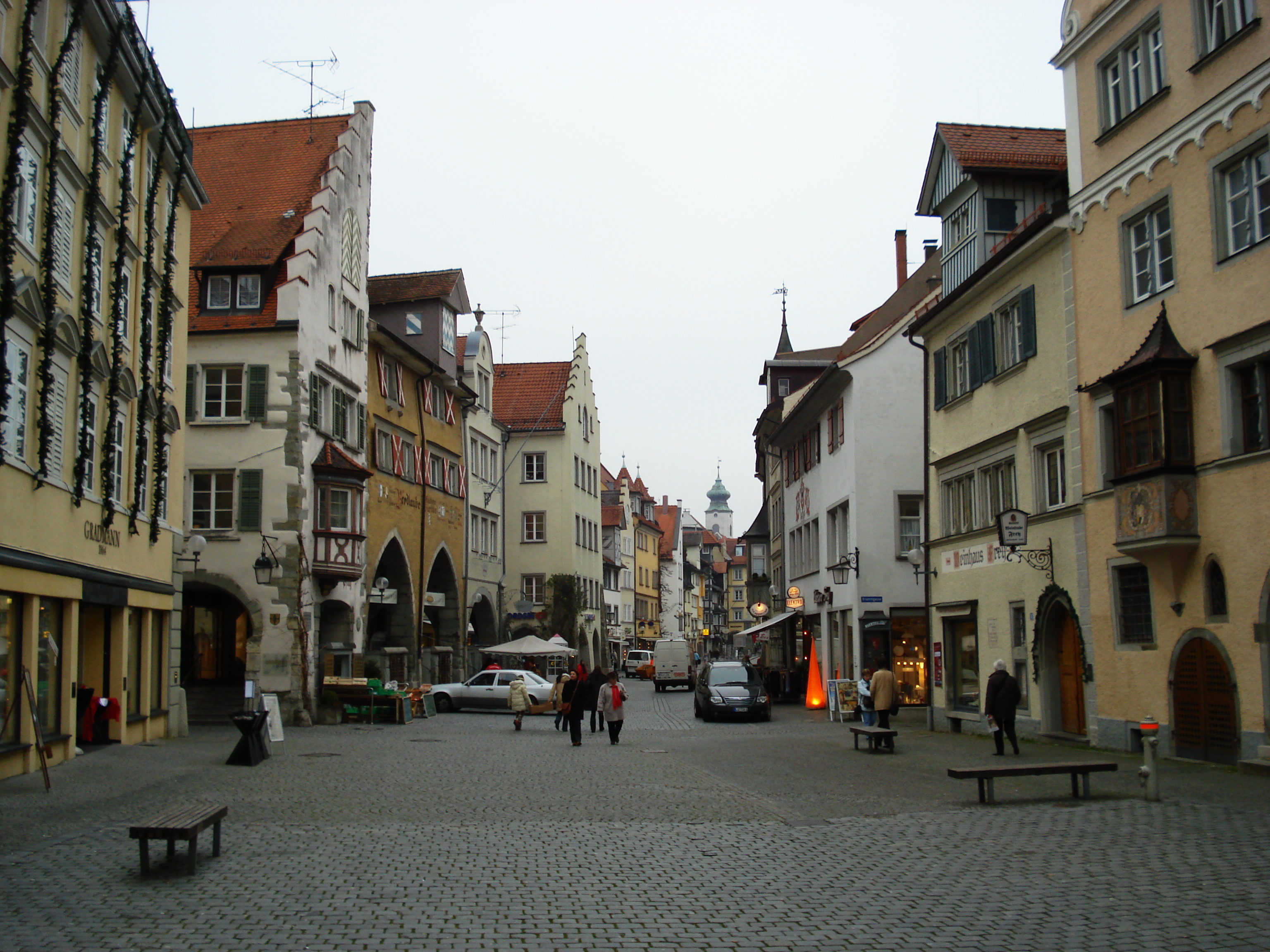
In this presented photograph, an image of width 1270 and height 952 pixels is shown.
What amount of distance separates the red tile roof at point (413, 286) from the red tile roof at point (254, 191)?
7.80 metres

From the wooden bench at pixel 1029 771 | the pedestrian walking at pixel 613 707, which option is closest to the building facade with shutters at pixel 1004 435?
the wooden bench at pixel 1029 771

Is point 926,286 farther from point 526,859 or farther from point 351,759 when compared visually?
point 526,859

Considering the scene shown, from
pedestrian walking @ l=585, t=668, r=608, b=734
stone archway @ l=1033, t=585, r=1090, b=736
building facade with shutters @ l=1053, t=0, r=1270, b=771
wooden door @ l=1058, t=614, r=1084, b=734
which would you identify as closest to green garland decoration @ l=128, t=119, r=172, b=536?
pedestrian walking @ l=585, t=668, r=608, b=734

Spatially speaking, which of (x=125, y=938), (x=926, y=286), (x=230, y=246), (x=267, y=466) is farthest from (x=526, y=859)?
(x=926, y=286)

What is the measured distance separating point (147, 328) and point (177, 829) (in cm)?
1674

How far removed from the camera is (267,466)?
104ft

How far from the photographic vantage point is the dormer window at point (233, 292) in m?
32.7

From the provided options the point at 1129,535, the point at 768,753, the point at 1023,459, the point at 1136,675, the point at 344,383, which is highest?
the point at 344,383

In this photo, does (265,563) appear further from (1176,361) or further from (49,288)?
(1176,361)

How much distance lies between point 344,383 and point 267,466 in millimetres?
4505

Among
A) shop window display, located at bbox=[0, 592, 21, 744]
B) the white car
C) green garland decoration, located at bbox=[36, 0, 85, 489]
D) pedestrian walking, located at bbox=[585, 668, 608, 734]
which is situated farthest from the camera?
the white car

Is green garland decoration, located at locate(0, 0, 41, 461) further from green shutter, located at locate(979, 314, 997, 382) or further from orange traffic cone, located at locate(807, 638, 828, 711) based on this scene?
orange traffic cone, located at locate(807, 638, 828, 711)

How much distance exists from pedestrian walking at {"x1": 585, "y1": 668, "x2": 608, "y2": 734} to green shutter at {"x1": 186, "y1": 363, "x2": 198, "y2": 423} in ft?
39.8

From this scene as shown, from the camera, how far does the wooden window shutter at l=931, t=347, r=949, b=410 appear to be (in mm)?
27375
